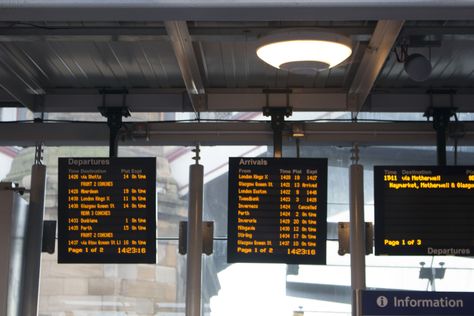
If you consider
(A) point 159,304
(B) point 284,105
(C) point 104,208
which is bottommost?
(A) point 159,304

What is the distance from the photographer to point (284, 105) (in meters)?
6.71

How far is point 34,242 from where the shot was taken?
6715 millimetres

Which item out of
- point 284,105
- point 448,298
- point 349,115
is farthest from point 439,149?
point 448,298

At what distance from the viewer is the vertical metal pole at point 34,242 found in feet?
21.6

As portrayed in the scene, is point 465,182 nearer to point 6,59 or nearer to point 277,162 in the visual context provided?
point 277,162

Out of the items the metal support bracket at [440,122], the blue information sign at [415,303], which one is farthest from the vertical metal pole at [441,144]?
the blue information sign at [415,303]

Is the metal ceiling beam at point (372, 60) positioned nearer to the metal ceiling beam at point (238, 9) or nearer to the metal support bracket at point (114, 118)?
the metal ceiling beam at point (238, 9)

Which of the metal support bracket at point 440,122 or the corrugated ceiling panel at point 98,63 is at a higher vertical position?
the corrugated ceiling panel at point 98,63

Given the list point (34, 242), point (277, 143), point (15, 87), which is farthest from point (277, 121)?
point (34, 242)

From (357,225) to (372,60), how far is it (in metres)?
1.66

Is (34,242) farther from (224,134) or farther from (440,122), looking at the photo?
(440,122)

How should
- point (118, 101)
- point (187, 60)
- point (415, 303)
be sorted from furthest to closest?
point (118, 101) < point (187, 60) < point (415, 303)

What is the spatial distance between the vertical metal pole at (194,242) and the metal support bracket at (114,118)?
0.73m

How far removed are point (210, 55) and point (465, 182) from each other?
247 centimetres
